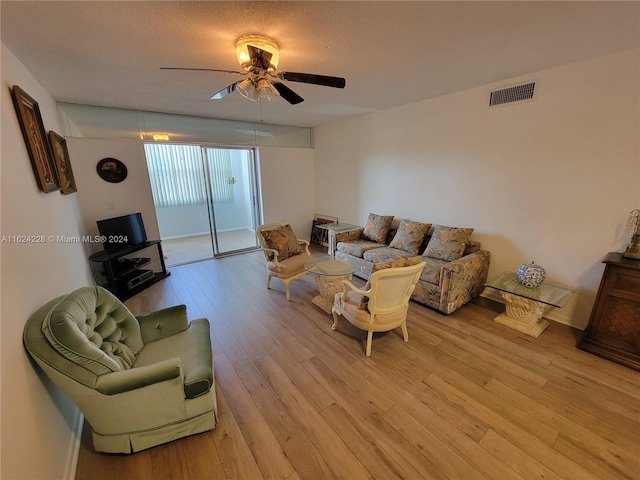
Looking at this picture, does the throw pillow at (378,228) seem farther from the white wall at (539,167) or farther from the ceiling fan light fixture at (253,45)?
the ceiling fan light fixture at (253,45)

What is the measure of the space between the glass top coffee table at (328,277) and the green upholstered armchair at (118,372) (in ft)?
4.92

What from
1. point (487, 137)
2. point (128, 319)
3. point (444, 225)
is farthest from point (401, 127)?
point (128, 319)

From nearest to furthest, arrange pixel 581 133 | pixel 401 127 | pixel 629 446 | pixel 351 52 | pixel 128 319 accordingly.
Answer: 1. pixel 629 446
2. pixel 128 319
3. pixel 351 52
4. pixel 581 133
5. pixel 401 127

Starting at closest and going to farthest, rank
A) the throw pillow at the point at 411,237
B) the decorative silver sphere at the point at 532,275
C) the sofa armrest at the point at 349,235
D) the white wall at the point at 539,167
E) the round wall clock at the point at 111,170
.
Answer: the white wall at the point at 539,167 < the decorative silver sphere at the point at 532,275 < the throw pillow at the point at 411,237 < the round wall clock at the point at 111,170 < the sofa armrest at the point at 349,235

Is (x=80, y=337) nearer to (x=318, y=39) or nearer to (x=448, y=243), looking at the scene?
(x=318, y=39)

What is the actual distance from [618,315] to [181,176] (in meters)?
7.73

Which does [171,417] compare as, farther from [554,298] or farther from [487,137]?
[487,137]

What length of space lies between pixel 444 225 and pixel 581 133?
5.35 feet

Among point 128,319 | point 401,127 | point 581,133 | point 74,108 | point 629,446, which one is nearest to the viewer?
point 629,446

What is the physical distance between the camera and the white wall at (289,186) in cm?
543

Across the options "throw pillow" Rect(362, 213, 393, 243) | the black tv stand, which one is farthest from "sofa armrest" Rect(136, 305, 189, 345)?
"throw pillow" Rect(362, 213, 393, 243)

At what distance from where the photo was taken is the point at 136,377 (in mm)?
1416

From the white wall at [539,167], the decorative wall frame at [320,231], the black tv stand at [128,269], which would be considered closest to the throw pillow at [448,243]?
the white wall at [539,167]

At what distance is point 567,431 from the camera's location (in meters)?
1.64
